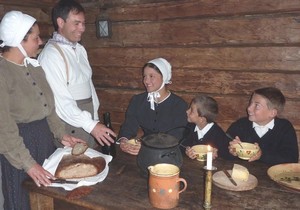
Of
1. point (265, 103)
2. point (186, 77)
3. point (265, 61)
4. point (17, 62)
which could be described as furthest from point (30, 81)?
point (265, 61)

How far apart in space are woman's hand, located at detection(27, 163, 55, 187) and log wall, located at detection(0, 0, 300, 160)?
232 centimetres

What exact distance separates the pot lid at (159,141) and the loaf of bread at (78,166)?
0.47 metres

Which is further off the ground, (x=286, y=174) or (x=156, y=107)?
(x=156, y=107)

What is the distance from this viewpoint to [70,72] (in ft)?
11.0

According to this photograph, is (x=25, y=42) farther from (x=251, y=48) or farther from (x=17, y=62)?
(x=251, y=48)

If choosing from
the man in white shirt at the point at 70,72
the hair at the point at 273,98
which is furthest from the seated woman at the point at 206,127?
the man in white shirt at the point at 70,72

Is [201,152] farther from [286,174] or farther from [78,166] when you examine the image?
[78,166]

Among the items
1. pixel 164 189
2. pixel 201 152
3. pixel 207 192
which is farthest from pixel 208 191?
pixel 201 152

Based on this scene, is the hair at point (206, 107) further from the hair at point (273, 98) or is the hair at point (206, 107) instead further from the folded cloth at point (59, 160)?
the folded cloth at point (59, 160)

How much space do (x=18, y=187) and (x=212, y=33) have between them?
2.80m

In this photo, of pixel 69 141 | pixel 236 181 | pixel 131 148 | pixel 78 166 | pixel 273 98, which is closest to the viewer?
pixel 236 181

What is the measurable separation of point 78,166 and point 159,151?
0.69 m

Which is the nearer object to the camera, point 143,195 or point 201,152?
point 143,195

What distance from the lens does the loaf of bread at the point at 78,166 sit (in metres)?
2.30
